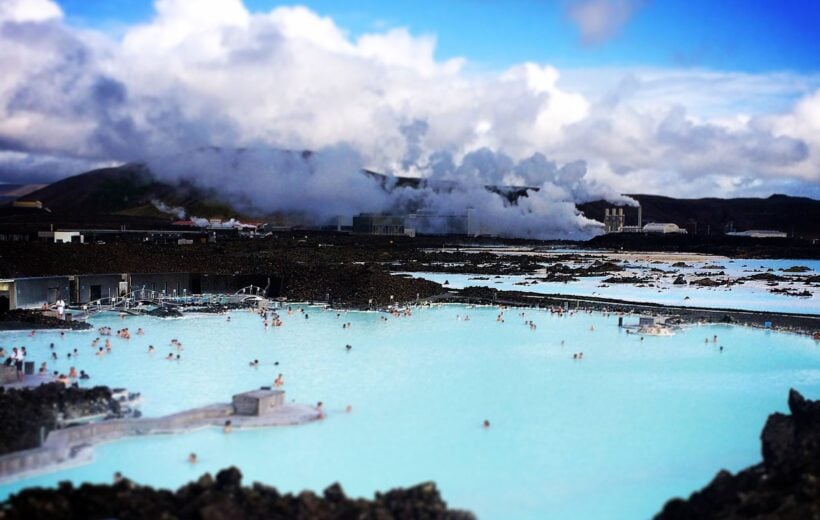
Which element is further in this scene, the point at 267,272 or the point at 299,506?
the point at 267,272

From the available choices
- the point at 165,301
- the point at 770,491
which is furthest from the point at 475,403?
the point at 165,301

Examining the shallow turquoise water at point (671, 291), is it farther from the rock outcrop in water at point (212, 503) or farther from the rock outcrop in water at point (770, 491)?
the rock outcrop in water at point (212, 503)

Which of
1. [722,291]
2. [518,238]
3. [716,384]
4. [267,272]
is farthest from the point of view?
[518,238]

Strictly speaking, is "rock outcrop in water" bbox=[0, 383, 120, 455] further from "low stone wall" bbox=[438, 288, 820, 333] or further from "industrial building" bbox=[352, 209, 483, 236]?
"industrial building" bbox=[352, 209, 483, 236]

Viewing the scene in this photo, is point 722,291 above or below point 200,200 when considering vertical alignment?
below

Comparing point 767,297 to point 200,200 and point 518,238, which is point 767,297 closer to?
point 518,238

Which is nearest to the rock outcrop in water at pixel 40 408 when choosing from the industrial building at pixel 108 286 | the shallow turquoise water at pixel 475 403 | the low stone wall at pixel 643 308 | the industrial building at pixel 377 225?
the shallow turquoise water at pixel 475 403

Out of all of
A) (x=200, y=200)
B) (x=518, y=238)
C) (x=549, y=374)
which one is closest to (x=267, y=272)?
(x=549, y=374)
